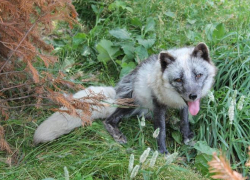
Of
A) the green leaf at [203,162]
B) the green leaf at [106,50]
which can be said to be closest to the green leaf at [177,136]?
the green leaf at [203,162]

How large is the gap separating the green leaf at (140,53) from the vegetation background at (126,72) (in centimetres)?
1

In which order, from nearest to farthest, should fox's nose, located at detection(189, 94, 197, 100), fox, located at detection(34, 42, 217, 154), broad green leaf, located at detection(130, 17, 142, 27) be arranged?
1. fox's nose, located at detection(189, 94, 197, 100)
2. fox, located at detection(34, 42, 217, 154)
3. broad green leaf, located at detection(130, 17, 142, 27)

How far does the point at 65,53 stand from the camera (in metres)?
4.63

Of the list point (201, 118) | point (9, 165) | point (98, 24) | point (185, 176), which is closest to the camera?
point (185, 176)

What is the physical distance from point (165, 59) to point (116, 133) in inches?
40.0

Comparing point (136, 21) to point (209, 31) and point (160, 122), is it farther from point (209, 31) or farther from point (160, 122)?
point (160, 122)

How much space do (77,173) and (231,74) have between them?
2126mm

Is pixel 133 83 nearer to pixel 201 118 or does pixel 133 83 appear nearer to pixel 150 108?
pixel 150 108

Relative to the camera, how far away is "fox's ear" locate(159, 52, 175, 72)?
3.19 metres

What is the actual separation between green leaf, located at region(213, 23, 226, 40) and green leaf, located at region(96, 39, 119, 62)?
1360mm

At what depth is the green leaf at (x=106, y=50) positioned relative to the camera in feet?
14.4

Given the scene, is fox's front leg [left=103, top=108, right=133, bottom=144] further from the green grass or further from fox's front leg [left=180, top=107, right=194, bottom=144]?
fox's front leg [left=180, top=107, right=194, bottom=144]

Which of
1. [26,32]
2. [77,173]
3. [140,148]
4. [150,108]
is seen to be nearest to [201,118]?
[150,108]

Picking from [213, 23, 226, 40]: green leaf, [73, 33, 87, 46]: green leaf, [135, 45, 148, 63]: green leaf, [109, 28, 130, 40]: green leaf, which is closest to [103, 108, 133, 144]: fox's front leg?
[135, 45, 148, 63]: green leaf
